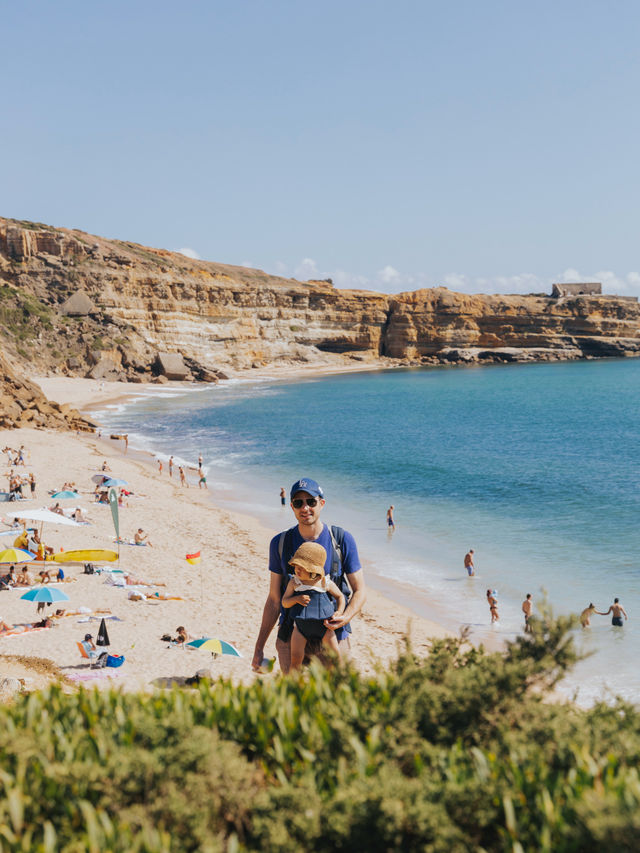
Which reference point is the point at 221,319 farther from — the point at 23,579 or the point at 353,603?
the point at 353,603

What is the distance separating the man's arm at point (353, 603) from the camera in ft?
15.8

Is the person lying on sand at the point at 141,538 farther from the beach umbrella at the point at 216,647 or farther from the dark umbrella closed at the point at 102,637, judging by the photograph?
the beach umbrella at the point at 216,647

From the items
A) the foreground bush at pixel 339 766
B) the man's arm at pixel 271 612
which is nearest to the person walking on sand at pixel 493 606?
the man's arm at pixel 271 612

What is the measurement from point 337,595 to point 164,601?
37.7 feet

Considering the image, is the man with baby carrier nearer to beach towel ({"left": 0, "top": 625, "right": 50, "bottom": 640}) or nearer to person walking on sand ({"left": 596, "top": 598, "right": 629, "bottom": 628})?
beach towel ({"left": 0, "top": 625, "right": 50, "bottom": 640})

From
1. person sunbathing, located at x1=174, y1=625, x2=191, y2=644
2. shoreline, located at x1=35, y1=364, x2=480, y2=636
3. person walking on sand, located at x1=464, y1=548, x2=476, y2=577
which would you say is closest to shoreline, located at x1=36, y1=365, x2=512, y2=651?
shoreline, located at x1=35, y1=364, x2=480, y2=636

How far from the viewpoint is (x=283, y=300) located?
335 ft

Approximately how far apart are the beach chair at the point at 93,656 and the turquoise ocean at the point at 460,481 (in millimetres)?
7708

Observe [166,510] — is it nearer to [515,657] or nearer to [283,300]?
[515,657]

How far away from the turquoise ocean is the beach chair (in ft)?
25.3

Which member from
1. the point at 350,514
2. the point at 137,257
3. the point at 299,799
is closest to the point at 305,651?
the point at 299,799

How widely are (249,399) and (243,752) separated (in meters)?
64.4

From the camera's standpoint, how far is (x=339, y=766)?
325cm

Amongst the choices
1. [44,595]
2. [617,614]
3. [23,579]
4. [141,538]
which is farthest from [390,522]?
[44,595]
